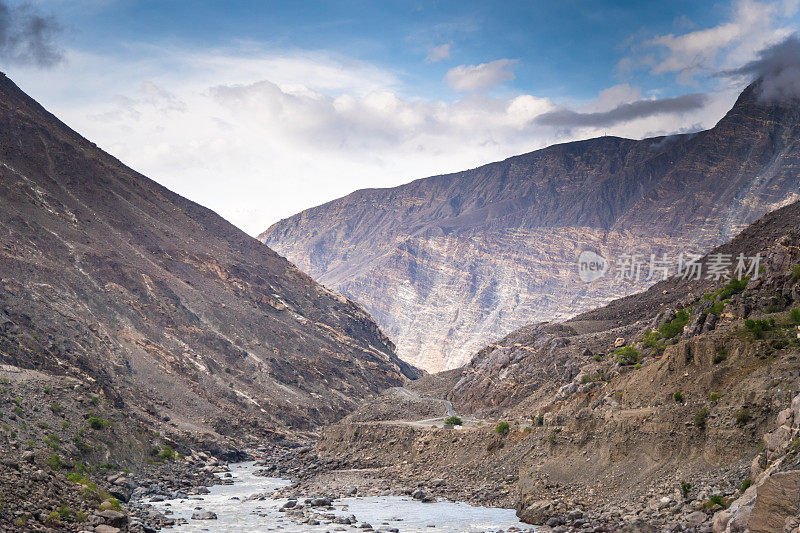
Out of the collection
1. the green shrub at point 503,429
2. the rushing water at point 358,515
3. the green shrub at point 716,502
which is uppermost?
the green shrub at point 716,502

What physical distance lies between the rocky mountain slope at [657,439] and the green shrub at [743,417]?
0.13 m

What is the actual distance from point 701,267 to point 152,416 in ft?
268

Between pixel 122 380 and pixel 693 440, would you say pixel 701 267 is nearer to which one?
pixel 693 440

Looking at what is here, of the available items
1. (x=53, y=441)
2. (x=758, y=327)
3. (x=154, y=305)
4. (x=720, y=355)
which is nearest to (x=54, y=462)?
(x=53, y=441)

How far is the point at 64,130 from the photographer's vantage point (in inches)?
6284

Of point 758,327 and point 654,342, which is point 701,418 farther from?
point 654,342

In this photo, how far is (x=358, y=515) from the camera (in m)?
47.3

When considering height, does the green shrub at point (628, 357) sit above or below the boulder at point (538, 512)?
above

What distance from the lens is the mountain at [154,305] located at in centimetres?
9425

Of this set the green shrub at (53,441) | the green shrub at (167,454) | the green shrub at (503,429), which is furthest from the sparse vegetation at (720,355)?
the green shrub at (167,454)

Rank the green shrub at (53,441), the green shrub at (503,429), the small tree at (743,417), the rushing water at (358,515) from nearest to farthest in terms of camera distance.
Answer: the small tree at (743,417)
the rushing water at (358,515)
the green shrub at (53,441)
the green shrub at (503,429)

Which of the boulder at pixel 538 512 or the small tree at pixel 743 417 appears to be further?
the boulder at pixel 538 512

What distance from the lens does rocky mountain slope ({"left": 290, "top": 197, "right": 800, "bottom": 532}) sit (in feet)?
104

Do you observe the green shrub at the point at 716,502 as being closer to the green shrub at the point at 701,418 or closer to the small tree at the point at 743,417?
the small tree at the point at 743,417
